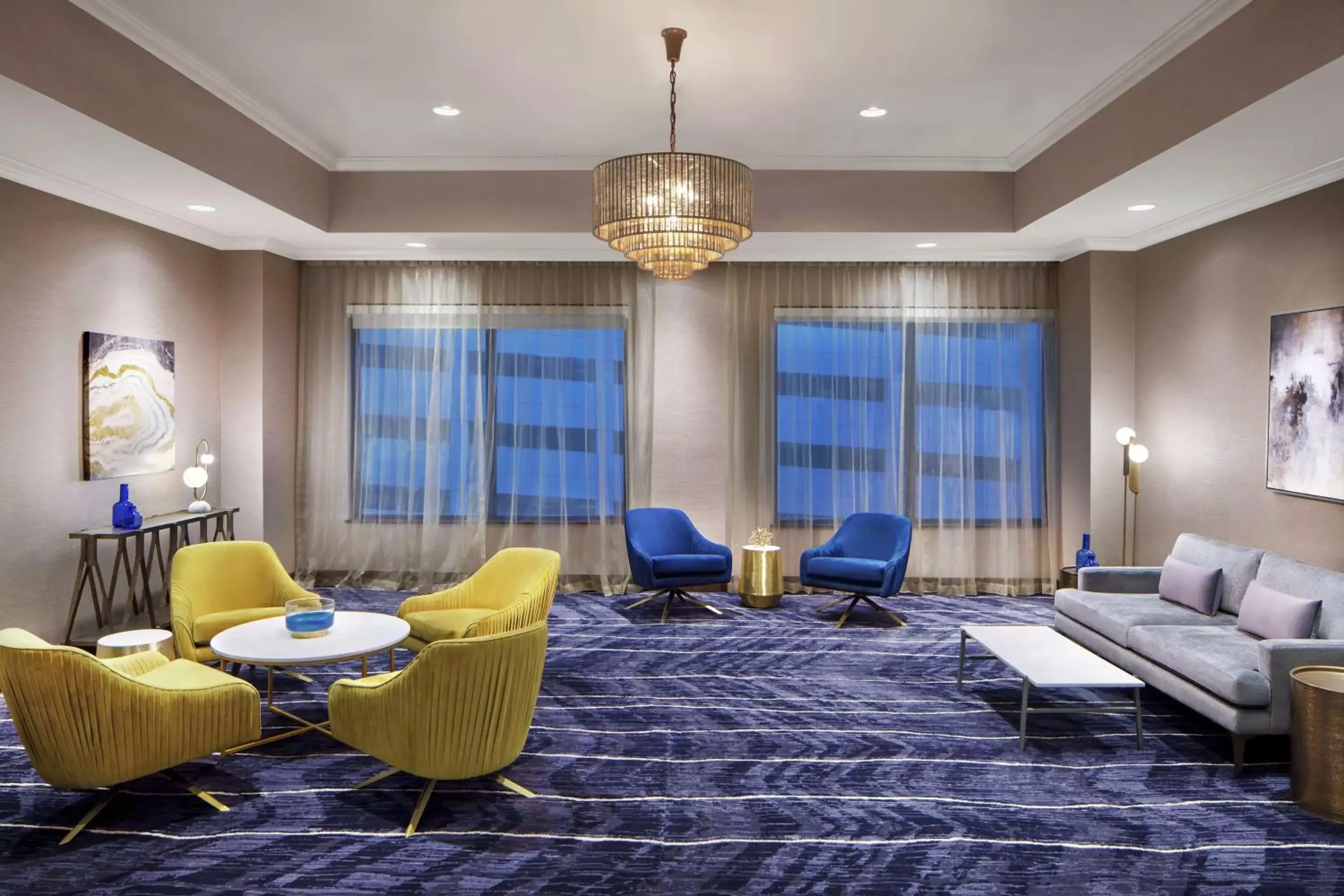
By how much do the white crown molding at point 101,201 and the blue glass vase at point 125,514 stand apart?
172cm

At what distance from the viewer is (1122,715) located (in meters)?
4.24

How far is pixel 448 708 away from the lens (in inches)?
117

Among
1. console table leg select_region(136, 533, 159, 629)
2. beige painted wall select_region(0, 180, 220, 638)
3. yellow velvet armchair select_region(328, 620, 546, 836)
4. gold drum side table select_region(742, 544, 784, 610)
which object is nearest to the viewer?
yellow velvet armchair select_region(328, 620, 546, 836)

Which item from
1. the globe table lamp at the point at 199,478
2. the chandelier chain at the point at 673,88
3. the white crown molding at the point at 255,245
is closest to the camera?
the chandelier chain at the point at 673,88

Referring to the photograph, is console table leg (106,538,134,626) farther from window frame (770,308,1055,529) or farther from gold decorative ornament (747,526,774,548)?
window frame (770,308,1055,529)

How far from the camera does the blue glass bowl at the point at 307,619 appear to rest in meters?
3.80

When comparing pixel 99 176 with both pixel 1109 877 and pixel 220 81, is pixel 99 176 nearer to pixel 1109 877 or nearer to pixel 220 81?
pixel 220 81

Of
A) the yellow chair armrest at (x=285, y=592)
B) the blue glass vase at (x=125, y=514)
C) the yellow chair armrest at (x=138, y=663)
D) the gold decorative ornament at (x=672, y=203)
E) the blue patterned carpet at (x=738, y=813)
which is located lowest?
the blue patterned carpet at (x=738, y=813)

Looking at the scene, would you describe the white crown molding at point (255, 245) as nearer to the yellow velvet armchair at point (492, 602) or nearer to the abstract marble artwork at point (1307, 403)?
the yellow velvet armchair at point (492, 602)

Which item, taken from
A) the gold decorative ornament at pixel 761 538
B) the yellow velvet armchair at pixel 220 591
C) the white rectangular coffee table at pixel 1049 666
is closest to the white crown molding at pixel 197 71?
the yellow velvet armchair at pixel 220 591

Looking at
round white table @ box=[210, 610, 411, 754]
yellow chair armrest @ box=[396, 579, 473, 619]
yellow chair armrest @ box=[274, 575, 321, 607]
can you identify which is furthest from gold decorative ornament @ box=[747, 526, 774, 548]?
yellow chair armrest @ box=[274, 575, 321, 607]

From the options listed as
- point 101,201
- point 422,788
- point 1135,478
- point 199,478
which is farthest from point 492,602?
point 1135,478

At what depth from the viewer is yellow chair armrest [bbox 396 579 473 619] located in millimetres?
4707

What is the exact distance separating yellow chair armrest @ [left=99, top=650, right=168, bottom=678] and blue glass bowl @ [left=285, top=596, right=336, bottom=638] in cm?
51
